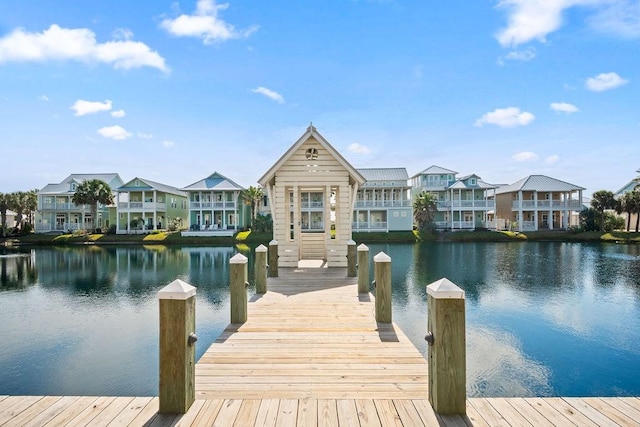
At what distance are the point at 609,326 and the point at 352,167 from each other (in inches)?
356

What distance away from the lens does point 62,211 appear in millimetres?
50469

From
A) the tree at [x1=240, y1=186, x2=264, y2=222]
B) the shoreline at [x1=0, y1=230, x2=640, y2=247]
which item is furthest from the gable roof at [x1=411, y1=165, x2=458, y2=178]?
the tree at [x1=240, y1=186, x2=264, y2=222]

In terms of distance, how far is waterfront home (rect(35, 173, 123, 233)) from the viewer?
50.2 meters

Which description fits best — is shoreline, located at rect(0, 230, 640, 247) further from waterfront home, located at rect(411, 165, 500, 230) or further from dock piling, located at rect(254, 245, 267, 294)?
dock piling, located at rect(254, 245, 267, 294)

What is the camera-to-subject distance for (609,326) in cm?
1065

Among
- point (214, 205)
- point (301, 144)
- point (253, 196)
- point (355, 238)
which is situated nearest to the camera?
point (301, 144)

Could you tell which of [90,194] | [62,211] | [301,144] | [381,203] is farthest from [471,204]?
[62,211]

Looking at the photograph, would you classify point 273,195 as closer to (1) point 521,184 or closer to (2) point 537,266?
(2) point 537,266

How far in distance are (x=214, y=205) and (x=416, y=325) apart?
40537 mm

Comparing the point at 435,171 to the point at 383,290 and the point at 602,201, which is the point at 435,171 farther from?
the point at 383,290

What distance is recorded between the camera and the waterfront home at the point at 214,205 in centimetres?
4681

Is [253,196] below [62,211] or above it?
above

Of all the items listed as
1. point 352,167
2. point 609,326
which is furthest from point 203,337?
point 609,326

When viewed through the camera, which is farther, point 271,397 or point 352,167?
point 352,167
